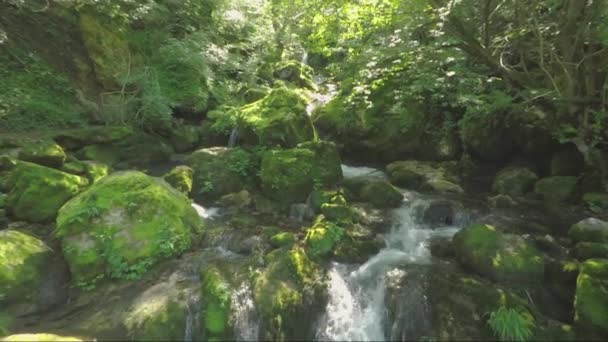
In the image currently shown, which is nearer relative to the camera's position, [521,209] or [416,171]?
[521,209]

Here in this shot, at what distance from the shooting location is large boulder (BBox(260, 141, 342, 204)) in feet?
28.6

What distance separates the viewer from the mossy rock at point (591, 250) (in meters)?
5.69

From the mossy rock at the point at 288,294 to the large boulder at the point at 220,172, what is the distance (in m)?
3.84

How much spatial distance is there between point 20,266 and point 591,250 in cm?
896

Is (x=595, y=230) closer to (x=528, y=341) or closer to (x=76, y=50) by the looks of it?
(x=528, y=341)

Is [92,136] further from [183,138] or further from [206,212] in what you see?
[206,212]

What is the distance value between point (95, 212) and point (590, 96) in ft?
33.8

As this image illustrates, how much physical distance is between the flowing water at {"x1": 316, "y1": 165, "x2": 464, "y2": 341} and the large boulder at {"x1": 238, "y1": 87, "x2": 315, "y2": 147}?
4.35m

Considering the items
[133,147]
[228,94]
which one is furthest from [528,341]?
[228,94]

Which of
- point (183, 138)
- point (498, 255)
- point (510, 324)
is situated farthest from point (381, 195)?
point (183, 138)

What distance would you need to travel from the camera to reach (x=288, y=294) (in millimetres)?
5055

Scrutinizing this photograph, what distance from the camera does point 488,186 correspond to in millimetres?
10188

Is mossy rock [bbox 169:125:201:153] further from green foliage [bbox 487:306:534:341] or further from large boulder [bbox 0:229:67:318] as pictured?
green foliage [bbox 487:306:534:341]

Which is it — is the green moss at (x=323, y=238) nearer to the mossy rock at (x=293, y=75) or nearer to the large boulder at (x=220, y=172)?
the large boulder at (x=220, y=172)
